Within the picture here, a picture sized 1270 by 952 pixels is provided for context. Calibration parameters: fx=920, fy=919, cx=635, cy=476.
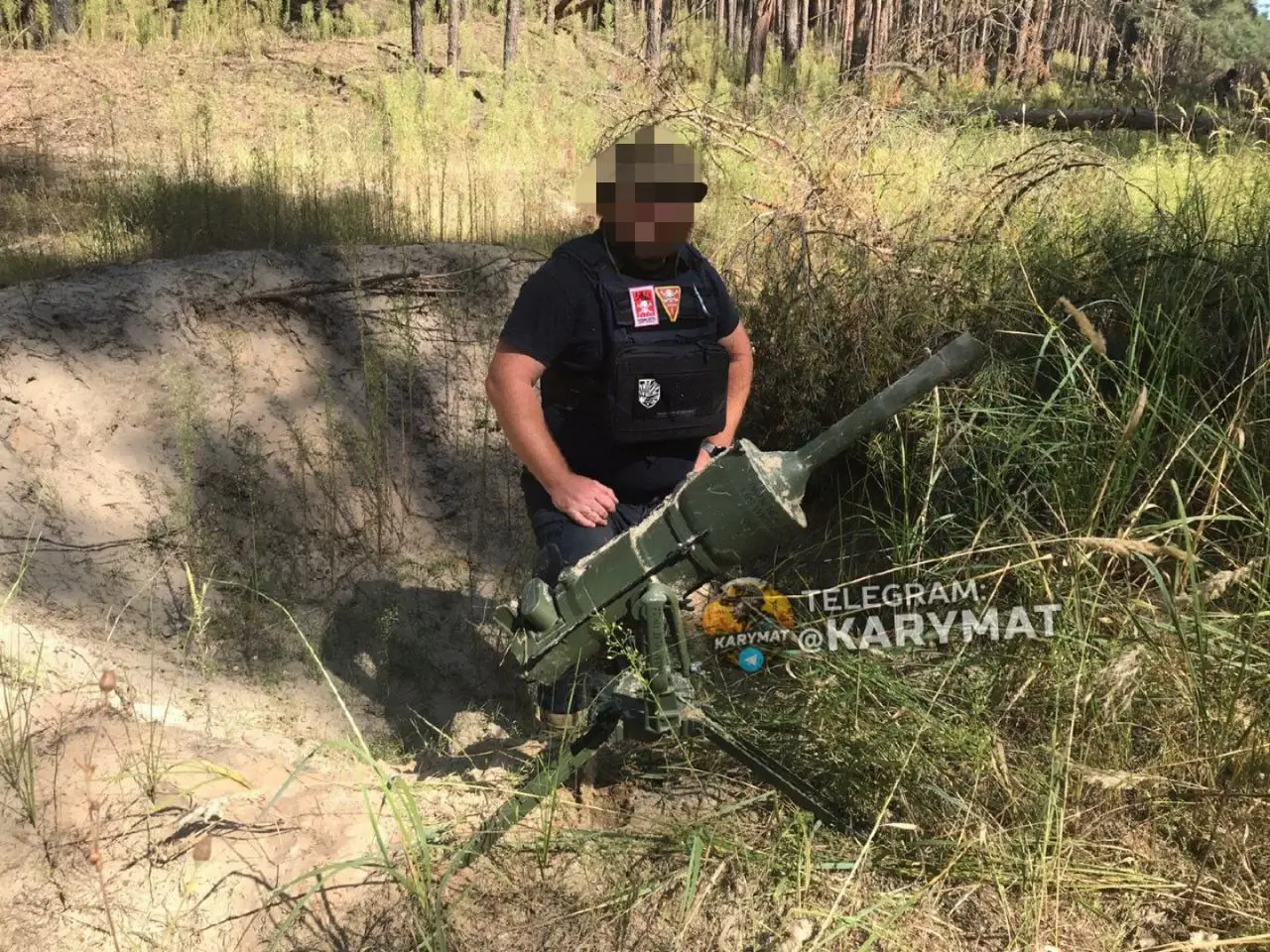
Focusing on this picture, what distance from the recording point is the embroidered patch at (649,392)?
2.17m

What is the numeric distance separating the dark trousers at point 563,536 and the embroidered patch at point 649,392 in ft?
0.93

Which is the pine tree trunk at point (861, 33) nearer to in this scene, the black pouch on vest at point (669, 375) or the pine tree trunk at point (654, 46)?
the pine tree trunk at point (654, 46)

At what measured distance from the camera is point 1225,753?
68.0 inches

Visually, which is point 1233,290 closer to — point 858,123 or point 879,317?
point 879,317

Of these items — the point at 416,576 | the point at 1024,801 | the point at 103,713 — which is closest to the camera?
the point at 1024,801

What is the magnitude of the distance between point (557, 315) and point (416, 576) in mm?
2125

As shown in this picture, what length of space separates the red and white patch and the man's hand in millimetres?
399

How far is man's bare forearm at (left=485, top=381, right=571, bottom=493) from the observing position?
2125 millimetres

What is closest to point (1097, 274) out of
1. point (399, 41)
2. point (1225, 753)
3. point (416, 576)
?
point (1225, 753)

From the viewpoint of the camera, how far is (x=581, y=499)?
2197mm

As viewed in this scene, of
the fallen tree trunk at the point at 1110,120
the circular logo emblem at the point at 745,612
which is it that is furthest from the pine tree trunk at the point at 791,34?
the circular logo emblem at the point at 745,612

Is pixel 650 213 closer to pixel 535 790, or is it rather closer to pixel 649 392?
pixel 649 392

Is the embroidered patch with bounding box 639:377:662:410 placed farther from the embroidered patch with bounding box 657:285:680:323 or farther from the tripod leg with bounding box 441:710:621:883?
the tripod leg with bounding box 441:710:621:883

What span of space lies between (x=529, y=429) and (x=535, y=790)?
0.82 metres
